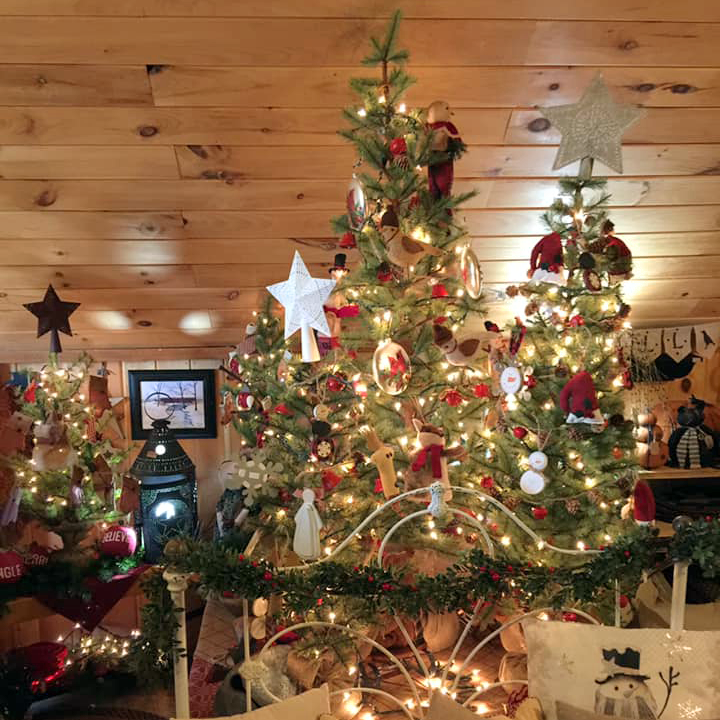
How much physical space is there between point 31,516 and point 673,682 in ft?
7.07

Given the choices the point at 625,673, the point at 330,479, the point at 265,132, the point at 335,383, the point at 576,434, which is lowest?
the point at 625,673

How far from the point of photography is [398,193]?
6.95 feet

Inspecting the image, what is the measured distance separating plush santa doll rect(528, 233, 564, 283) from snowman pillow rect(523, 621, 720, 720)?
129 centimetres

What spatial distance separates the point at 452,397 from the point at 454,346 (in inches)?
8.2

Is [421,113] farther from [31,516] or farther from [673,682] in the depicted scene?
[31,516]

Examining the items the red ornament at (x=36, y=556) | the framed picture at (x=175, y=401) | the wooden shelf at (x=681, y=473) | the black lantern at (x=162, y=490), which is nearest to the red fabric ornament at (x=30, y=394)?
the red ornament at (x=36, y=556)

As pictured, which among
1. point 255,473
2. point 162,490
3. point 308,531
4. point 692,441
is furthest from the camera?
point 692,441

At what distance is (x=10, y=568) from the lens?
81.4 inches

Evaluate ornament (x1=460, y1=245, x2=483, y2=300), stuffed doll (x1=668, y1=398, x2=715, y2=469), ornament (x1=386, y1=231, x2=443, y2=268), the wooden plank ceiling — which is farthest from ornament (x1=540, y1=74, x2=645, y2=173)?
stuffed doll (x1=668, y1=398, x2=715, y2=469)

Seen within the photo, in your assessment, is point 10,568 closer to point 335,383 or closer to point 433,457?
point 335,383

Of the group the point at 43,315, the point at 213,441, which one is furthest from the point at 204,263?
the point at 213,441

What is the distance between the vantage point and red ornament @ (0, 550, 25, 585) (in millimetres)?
2057

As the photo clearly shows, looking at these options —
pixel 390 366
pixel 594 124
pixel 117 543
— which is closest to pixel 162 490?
pixel 117 543

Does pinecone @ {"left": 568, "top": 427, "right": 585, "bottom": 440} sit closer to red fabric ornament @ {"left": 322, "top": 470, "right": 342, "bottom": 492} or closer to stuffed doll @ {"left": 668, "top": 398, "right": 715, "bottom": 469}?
red fabric ornament @ {"left": 322, "top": 470, "right": 342, "bottom": 492}
